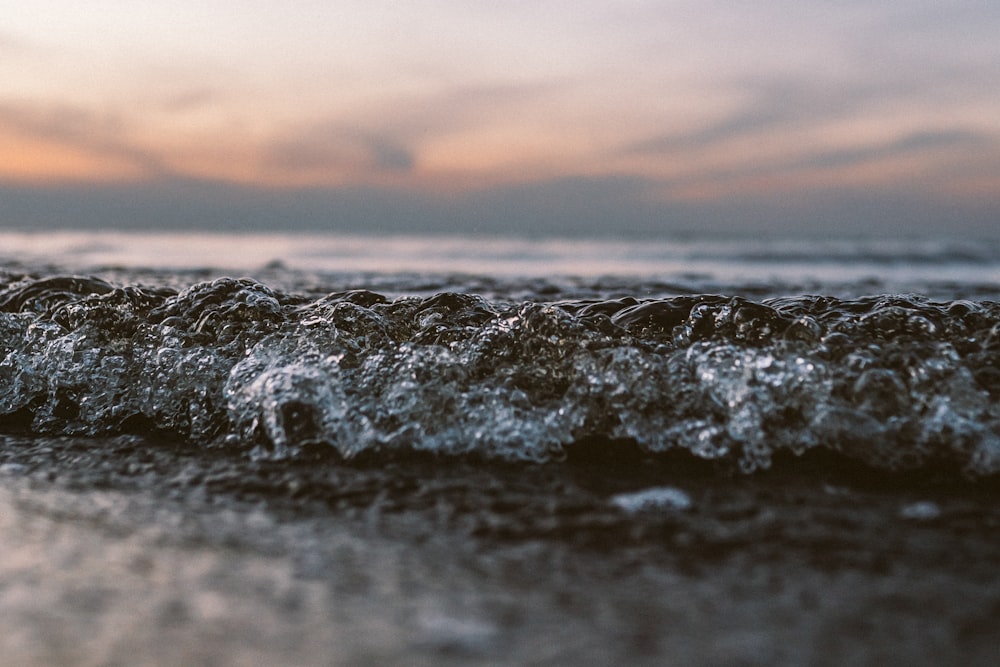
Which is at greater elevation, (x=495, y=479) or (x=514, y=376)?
(x=514, y=376)

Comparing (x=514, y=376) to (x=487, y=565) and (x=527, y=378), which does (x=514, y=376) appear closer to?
(x=527, y=378)

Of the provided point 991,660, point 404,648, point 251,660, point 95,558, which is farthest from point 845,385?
point 95,558

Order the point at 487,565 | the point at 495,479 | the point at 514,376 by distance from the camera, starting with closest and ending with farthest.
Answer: the point at 487,565 → the point at 495,479 → the point at 514,376

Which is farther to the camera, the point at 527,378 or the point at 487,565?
the point at 527,378

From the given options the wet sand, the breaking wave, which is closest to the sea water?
the breaking wave

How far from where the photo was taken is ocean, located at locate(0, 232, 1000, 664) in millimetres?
912

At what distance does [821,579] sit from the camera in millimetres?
1035

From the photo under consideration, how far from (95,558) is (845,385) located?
1.39m

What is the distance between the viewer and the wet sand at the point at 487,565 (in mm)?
870

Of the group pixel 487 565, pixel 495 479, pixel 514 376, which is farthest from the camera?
pixel 514 376

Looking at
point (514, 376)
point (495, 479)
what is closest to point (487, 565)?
point (495, 479)

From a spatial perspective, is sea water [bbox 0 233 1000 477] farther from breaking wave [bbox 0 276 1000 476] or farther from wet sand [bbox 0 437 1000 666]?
wet sand [bbox 0 437 1000 666]

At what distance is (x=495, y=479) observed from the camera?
56.4 inches

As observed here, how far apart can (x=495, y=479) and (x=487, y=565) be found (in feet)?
1.16
